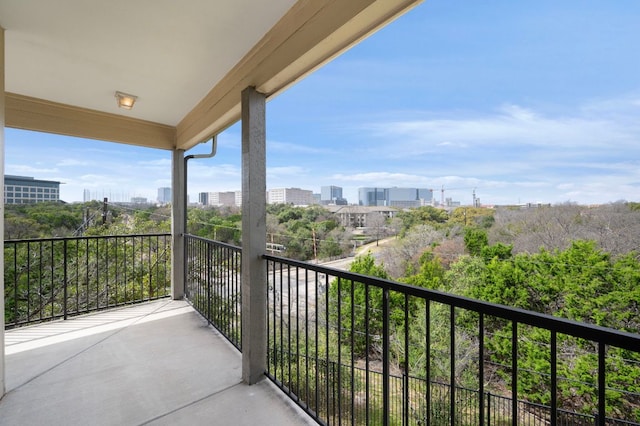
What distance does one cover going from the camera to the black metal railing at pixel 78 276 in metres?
3.65

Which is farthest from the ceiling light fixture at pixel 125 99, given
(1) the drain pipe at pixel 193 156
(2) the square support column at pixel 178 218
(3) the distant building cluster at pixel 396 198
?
(3) the distant building cluster at pixel 396 198

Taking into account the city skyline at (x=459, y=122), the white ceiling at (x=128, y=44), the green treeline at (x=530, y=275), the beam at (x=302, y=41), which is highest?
the city skyline at (x=459, y=122)

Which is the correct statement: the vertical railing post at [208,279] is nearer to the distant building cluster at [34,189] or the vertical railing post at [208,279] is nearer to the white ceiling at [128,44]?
the white ceiling at [128,44]

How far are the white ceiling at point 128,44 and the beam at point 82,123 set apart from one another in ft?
0.44

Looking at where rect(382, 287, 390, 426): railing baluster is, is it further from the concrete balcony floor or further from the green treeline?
the green treeline

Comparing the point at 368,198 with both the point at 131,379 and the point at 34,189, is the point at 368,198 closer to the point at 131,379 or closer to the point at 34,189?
the point at 34,189

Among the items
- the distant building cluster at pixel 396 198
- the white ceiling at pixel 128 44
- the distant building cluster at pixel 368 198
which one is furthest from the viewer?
the distant building cluster at pixel 396 198

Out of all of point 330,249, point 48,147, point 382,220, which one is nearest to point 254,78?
point 330,249

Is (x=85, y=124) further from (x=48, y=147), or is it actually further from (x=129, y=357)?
(x=48, y=147)

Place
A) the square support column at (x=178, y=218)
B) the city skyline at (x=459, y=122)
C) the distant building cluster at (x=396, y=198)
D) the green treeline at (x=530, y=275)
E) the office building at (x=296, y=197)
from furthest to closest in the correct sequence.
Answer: the distant building cluster at (x=396, y=198) → the city skyline at (x=459, y=122) → the office building at (x=296, y=197) → the green treeline at (x=530, y=275) → the square support column at (x=178, y=218)

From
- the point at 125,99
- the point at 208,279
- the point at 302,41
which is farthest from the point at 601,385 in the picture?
the point at 125,99

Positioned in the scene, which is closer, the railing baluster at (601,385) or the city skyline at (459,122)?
the railing baluster at (601,385)

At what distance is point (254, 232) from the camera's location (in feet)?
6.83

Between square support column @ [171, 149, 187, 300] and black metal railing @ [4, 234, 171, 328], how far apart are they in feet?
0.83
